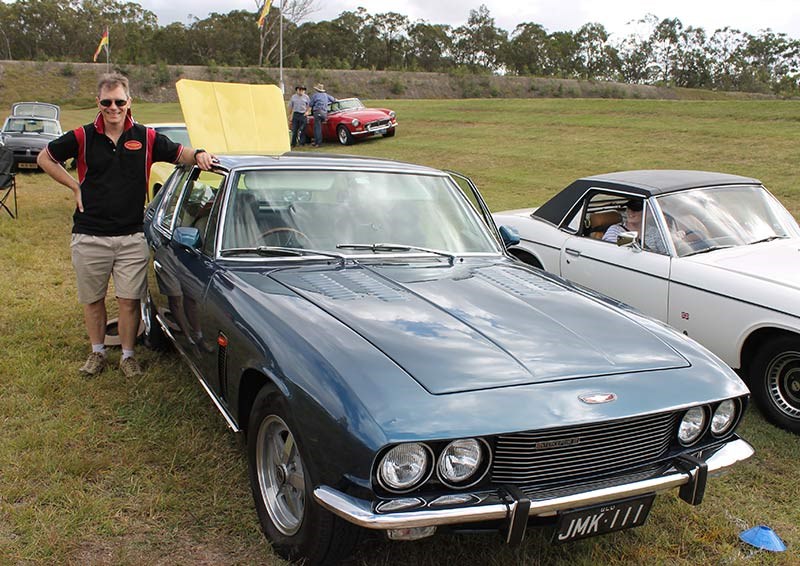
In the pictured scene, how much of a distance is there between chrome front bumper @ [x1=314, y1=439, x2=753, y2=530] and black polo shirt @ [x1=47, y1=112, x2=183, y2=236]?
2789 mm

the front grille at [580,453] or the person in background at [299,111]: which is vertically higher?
the person in background at [299,111]

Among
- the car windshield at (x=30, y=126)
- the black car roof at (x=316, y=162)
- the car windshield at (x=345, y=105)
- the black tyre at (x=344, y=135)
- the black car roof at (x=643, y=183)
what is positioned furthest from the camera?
the car windshield at (x=345, y=105)

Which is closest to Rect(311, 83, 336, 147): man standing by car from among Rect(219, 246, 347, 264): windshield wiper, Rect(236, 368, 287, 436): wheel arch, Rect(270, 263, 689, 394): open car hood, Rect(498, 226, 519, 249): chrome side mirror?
Rect(498, 226, 519, 249): chrome side mirror

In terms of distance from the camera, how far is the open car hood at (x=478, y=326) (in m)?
2.60

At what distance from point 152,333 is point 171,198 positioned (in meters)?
1.04

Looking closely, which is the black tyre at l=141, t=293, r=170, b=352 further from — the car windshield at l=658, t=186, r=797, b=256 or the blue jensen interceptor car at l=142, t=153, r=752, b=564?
the car windshield at l=658, t=186, r=797, b=256

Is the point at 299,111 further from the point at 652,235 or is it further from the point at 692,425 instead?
the point at 692,425

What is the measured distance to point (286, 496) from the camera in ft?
9.55

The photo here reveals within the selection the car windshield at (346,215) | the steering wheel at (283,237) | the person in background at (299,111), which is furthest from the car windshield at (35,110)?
the steering wheel at (283,237)

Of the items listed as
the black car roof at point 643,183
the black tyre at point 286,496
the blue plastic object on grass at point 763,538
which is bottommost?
the blue plastic object on grass at point 763,538

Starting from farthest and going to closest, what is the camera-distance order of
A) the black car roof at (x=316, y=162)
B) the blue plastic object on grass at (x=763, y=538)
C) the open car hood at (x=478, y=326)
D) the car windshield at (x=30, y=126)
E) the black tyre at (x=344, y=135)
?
the black tyre at (x=344, y=135) → the car windshield at (x=30, y=126) → the black car roof at (x=316, y=162) → the blue plastic object on grass at (x=763, y=538) → the open car hood at (x=478, y=326)

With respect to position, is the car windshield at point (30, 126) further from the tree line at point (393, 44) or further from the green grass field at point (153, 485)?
the tree line at point (393, 44)

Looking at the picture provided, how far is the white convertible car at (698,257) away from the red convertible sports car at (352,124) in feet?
49.4

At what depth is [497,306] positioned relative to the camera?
3.21 meters
